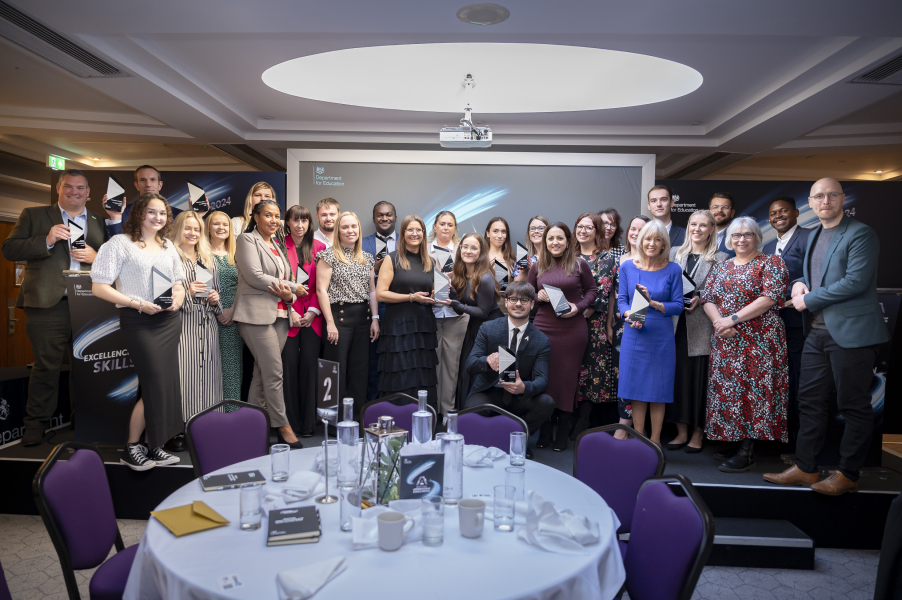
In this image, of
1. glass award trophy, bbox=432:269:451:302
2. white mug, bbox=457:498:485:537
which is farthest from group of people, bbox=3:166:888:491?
white mug, bbox=457:498:485:537

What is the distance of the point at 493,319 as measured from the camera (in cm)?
420

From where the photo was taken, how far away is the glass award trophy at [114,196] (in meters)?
4.02

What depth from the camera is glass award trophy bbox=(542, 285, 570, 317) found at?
392 centimetres

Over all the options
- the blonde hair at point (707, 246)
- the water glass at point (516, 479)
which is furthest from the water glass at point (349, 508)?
the blonde hair at point (707, 246)

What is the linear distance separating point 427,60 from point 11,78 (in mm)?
3695

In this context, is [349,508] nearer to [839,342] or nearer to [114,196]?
[839,342]

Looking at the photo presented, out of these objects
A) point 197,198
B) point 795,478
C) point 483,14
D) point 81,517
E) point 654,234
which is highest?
point 483,14

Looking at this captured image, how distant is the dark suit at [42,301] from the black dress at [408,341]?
93.2 inches

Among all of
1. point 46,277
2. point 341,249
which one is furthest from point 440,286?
point 46,277

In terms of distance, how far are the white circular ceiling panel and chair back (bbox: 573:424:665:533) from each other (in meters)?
3.62

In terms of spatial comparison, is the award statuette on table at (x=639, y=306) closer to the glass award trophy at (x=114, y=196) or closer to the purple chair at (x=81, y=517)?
the purple chair at (x=81, y=517)

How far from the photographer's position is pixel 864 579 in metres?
3.10

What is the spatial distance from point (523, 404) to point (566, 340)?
66 centimetres

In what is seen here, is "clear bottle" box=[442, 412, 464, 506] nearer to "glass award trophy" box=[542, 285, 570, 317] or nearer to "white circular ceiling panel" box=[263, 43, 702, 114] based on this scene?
"glass award trophy" box=[542, 285, 570, 317]
